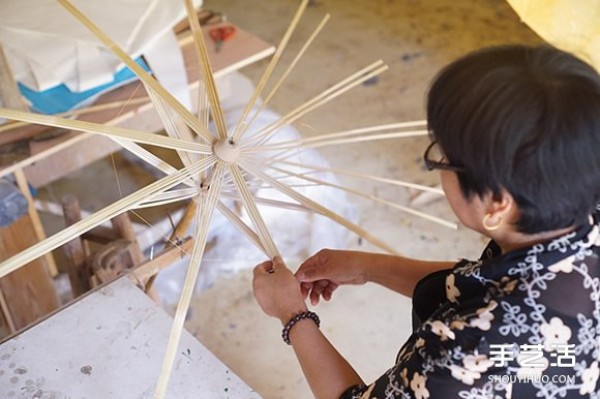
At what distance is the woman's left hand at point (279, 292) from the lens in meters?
1.04

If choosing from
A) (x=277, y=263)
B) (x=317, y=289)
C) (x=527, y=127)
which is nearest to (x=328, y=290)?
(x=317, y=289)

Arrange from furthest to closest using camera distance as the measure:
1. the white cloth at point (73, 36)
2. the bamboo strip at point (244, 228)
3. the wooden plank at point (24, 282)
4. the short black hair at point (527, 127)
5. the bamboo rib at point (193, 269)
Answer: the wooden plank at point (24, 282) → the white cloth at point (73, 36) → the bamboo strip at point (244, 228) → the bamboo rib at point (193, 269) → the short black hair at point (527, 127)

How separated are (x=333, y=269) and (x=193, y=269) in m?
0.31

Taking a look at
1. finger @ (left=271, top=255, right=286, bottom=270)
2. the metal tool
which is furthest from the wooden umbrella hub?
the metal tool

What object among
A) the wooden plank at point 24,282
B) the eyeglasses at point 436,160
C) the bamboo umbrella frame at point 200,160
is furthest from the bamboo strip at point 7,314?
the eyeglasses at point 436,160

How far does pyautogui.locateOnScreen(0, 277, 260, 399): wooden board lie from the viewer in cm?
109

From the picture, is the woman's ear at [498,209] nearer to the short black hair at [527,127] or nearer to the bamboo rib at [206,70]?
the short black hair at [527,127]

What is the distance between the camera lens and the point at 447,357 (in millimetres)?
855

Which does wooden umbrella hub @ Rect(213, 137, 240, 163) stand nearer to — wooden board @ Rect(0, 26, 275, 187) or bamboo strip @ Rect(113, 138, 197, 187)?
bamboo strip @ Rect(113, 138, 197, 187)

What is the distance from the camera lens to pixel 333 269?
47.1 inches

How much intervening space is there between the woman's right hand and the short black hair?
40 centimetres

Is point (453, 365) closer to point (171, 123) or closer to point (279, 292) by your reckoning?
point (279, 292)

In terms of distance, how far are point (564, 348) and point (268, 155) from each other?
590 mm

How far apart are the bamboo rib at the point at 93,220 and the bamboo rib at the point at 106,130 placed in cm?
3
